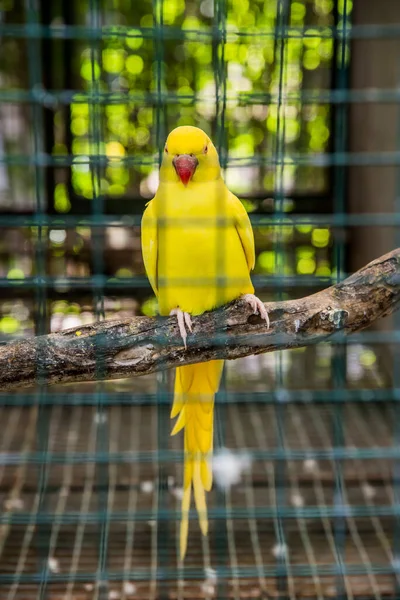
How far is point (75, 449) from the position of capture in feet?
6.79

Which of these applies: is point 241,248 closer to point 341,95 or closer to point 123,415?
point 341,95

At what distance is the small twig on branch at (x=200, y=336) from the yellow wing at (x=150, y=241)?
6.8 inches

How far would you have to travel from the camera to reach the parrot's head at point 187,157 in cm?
114

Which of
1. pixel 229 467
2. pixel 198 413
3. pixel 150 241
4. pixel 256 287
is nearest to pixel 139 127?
pixel 256 287

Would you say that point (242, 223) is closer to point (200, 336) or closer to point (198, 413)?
point (200, 336)

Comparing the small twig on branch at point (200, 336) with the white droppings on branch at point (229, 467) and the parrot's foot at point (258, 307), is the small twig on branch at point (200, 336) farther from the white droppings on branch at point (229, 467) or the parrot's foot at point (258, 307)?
the white droppings on branch at point (229, 467)

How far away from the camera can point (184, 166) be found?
113 centimetres

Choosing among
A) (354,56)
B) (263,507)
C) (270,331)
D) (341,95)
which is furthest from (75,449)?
(354,56)

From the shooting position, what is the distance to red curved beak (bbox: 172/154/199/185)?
113cm

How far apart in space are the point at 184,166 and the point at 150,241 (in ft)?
0.51

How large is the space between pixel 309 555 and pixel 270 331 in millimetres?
759

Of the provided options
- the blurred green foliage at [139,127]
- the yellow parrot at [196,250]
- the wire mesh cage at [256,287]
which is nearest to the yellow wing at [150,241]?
the yellow parrot at [196,250]

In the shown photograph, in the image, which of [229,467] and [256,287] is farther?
[229,467]

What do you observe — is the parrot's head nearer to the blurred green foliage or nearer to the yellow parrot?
the yellow parrot
